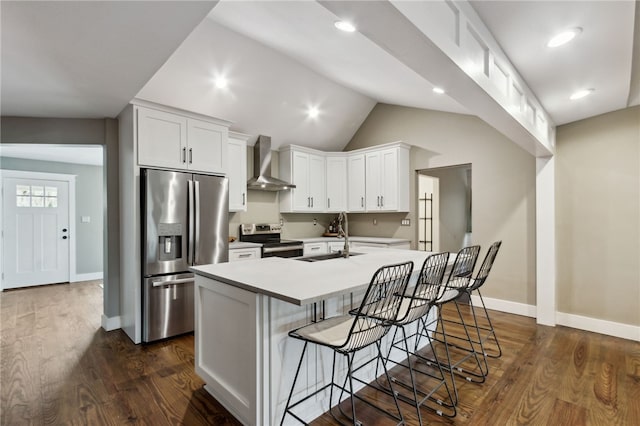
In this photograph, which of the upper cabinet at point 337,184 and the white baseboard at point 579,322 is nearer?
the white baseboard at point 579,322

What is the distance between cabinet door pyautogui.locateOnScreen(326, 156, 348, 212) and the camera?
18.7 feet

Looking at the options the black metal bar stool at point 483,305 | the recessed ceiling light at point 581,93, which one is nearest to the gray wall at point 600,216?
the recessed ceiling light at point 581,93

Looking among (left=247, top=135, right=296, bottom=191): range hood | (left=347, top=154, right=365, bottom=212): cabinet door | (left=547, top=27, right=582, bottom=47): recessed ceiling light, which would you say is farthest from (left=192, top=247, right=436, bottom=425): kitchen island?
(left=347, top=154, right=365, bottom=212): cabinet door

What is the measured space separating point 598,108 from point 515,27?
2.27 meters

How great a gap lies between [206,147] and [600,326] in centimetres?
483

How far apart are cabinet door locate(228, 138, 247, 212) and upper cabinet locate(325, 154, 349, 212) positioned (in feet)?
5.64

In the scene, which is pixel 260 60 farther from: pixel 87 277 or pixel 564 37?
pixel 87 277

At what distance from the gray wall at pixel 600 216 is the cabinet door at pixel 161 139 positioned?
433 cm

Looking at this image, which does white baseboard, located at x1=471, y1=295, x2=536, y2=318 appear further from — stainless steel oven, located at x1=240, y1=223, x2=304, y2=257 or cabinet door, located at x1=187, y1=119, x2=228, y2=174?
cabinet door, located at x1=187, y1=119, x2=228, y2=174

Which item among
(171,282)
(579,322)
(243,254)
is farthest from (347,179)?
(579,322)

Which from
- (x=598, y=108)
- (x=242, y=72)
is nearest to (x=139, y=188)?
(x=242, y=72)

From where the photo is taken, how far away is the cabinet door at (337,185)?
5.71 m

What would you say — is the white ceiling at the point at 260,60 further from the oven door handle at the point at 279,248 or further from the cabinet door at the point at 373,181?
the oven door handle at the point at 279,248

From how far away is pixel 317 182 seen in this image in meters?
5.62
